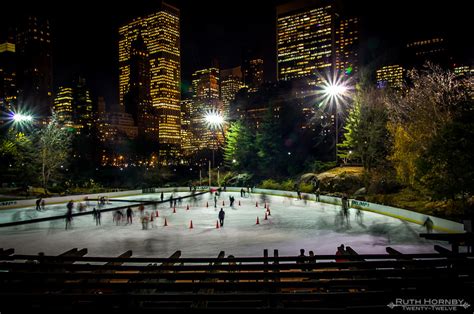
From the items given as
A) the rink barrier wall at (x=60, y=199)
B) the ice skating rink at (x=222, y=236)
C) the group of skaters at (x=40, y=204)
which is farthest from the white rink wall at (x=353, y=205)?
the group of skaters at (x=40, y=204)

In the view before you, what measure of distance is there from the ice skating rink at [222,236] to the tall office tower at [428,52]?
184860mm

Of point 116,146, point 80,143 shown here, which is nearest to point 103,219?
point 80,143

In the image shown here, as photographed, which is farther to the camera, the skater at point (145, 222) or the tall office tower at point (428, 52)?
the tall office tower at point (428, 52)

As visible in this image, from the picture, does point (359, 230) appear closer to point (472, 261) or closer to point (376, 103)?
point (472, 261)

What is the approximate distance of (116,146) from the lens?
5143 inches

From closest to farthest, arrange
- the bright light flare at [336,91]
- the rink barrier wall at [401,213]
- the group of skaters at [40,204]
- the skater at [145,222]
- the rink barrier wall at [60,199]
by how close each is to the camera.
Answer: the rink barrier wall at [401,213], the skater at [145,222], the group of skaters at [40,204], the rink barrier wall at [60,199], the bright light flare at [336,91]

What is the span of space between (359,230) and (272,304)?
57.5 feet

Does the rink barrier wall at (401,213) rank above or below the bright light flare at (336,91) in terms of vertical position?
below

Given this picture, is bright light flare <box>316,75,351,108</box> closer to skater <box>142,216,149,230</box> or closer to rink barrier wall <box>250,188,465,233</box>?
rink barrier wall <box>250,188,465,233</box>

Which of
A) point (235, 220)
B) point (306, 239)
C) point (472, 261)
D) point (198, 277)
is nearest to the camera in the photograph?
point (472, 261)

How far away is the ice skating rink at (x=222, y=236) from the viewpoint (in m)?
15.8

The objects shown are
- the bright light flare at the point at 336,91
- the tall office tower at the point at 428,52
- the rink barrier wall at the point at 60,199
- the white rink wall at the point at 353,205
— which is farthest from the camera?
the tall office tower at the point at 428,52

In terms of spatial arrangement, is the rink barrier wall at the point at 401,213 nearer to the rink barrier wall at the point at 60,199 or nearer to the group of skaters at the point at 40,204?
the rink barrier wall at the point at 60,199

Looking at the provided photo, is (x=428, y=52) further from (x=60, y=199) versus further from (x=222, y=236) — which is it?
(x=222, y=236)
